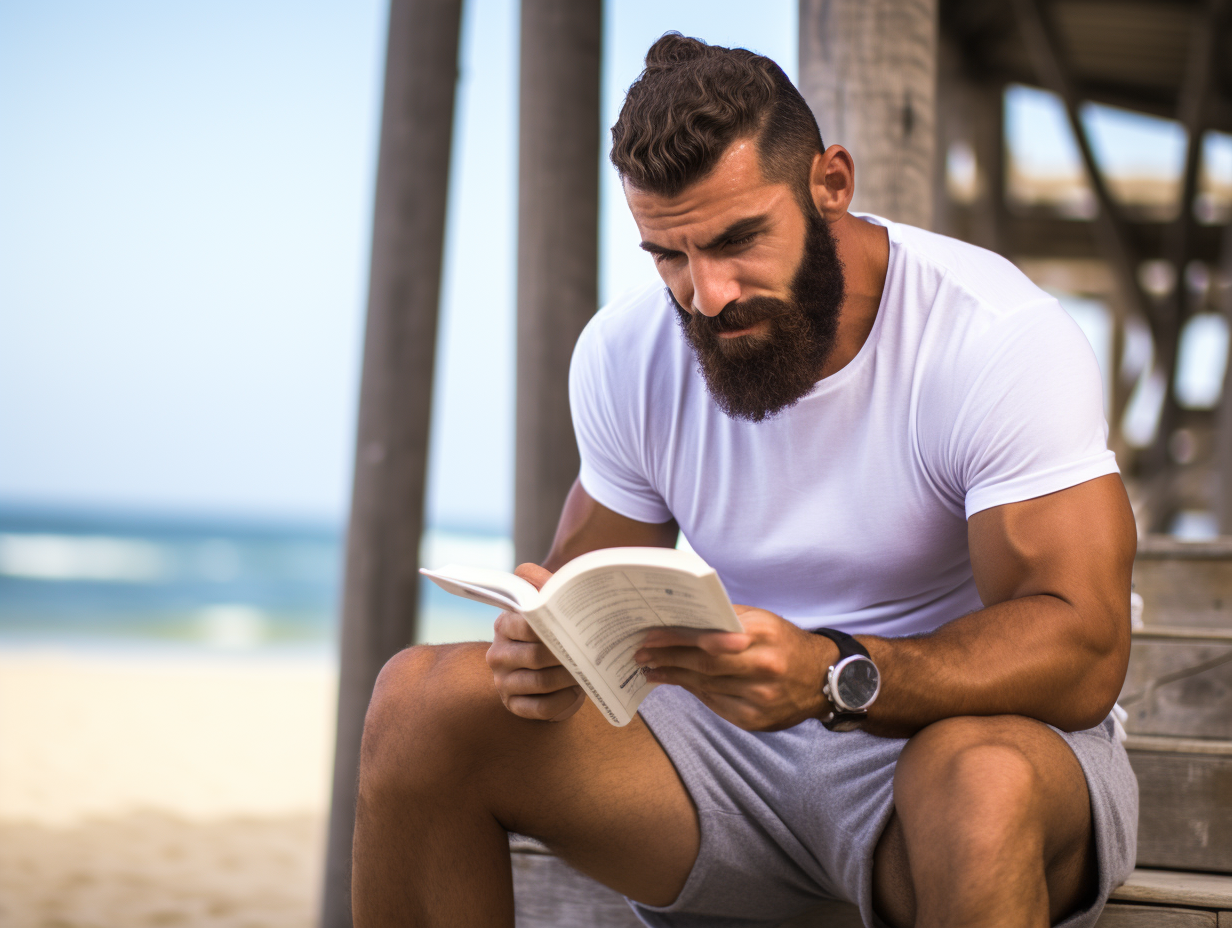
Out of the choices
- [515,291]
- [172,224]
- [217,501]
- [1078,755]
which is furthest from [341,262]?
[1078,755]

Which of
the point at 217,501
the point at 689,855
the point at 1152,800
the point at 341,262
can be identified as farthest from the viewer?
the point at 217,501

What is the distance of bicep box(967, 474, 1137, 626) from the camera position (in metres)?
1.30

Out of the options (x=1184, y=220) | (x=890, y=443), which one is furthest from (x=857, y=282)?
(x=1184, y=220)

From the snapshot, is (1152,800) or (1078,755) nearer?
(1078,755)

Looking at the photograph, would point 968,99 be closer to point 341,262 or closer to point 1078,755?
point 1078,755

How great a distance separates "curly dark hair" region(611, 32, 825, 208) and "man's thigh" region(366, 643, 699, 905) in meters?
0.71

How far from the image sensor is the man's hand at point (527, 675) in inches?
50.9

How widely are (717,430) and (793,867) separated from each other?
2.07ft

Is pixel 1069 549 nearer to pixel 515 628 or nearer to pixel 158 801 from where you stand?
pixel 515 628

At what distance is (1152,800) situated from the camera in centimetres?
181

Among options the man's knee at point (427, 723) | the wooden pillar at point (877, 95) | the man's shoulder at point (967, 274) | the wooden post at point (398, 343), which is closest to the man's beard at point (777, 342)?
the man's shoulder at point (967, 274)

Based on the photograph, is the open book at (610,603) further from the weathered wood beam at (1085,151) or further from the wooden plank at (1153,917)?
the weathered wood beam at (1085,151)

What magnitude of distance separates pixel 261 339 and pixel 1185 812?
33.1m

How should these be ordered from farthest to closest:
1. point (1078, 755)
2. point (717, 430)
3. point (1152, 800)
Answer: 1. point (1152, 800)
2. point (717, 430)
3. point (1078, 755)
